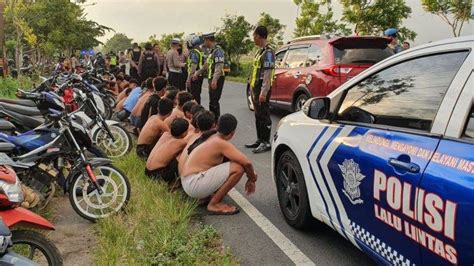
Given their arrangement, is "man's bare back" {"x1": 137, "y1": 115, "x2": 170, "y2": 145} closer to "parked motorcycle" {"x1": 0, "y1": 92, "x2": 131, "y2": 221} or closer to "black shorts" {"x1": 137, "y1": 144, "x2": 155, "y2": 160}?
"black shorts" {"x1": 137, "y1": 144, "x2": 155, "y2": 160}

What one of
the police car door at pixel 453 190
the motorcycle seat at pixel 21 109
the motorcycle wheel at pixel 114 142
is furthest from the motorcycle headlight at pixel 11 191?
the motorcycle wheel at pixel 114 142

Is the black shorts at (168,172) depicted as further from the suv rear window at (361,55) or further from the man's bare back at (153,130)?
the suv rear window at (361,55)

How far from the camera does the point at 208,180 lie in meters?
4.49

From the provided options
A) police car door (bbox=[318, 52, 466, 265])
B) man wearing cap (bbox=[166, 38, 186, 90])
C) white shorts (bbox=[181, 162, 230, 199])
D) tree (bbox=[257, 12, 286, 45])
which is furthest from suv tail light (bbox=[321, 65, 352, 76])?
tree (bbox=[257, 12, 286, 45])

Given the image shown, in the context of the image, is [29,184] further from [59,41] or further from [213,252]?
[59,41]

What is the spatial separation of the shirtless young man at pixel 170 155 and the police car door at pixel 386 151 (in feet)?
7.00

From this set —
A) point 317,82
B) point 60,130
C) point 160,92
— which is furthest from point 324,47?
point 60,130

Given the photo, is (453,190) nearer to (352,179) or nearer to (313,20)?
(352,179)

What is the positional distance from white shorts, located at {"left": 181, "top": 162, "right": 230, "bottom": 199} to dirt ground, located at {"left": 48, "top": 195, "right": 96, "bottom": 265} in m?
1.03

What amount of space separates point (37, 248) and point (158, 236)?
1034 millimetres

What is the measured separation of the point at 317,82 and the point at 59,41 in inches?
671

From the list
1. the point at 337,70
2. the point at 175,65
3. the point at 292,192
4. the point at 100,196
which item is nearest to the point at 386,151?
the point at 292,192

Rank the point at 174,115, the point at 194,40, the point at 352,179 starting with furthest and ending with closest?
the point at 194,40 → the point at 174,115 → the point at 352,179

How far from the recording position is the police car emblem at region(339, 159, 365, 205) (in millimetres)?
Result: 2865
